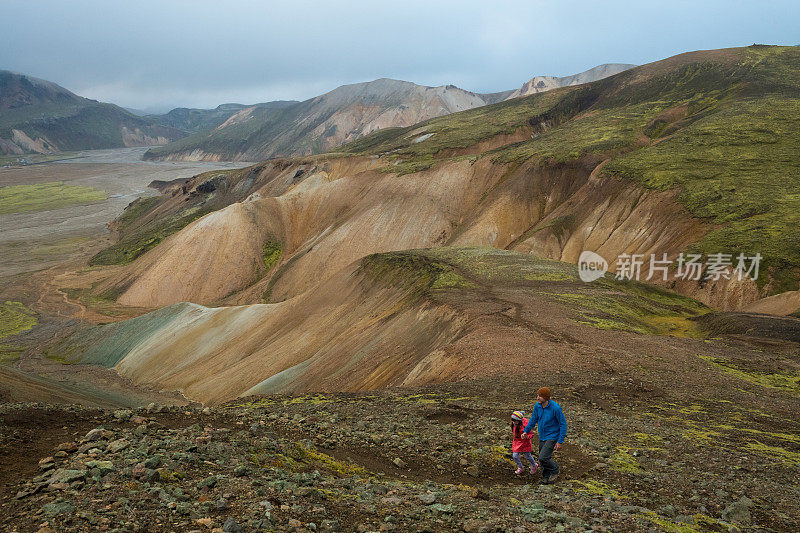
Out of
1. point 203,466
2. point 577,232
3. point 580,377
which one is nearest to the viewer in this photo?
point 203,466

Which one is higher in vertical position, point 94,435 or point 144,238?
point 94,435

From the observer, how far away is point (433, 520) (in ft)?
26.8

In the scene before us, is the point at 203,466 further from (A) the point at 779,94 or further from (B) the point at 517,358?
(A) the point at 779,94

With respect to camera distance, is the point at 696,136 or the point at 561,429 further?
the point at 696,136

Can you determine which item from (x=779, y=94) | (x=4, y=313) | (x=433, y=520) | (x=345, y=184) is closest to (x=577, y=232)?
(x=345, y=184)

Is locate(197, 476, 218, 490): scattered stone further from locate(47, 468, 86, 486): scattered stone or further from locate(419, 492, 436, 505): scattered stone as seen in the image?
locate(419, 492, 436, 505): scattered stone

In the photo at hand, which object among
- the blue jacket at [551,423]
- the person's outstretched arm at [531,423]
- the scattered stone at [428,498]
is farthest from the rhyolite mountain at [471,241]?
the scattered stone at [428,498]

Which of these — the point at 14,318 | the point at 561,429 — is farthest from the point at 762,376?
the point at 14,318

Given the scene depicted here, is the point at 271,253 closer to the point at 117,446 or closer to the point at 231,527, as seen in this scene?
the point at 117,446

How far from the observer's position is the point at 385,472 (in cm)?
1134

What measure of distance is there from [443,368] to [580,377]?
6.05 meters

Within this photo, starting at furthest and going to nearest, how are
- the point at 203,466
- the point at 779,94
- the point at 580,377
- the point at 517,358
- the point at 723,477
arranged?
the point at 779,94, the point at 517,358, the point at 580,377, the point at 723,477, the point at 203,466

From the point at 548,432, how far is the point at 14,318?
269ft

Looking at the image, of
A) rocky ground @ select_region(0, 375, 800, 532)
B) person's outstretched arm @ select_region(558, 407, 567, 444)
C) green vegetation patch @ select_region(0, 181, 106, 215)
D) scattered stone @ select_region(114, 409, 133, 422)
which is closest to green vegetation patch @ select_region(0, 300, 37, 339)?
scattered stone @ select_region(114, 409, 133, 422)
